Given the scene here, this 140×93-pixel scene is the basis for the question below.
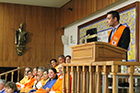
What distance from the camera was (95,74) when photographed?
136 inches

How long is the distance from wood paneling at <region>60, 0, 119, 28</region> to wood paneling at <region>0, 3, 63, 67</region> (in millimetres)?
726

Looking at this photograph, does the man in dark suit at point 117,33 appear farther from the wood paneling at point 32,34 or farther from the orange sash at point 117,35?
the wood paneling at point 32,34

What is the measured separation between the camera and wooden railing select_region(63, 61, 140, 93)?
296 centimetres

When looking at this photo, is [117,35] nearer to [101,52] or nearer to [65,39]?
[101,52]

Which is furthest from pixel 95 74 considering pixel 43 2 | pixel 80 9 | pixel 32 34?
pixel 32 34

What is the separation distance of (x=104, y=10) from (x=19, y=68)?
15.9 feet

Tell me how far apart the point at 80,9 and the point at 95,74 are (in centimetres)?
670

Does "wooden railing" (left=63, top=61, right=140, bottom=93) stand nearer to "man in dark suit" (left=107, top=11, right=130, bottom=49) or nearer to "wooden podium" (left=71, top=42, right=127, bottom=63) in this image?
"wooden podium" (left=71, top=42, right=127, bottom=63)

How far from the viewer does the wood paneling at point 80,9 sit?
328 inches

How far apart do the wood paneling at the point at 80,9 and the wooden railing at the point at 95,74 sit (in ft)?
13.5

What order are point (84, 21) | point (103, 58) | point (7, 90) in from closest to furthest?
Result: 1. point (103, 58)
2. point (7, 90)
3. point (84, 21)

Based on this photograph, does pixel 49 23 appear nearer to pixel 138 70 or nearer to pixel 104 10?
pixel 104 10

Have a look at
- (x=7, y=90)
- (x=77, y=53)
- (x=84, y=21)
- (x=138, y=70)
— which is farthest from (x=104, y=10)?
(x=77, y=53)

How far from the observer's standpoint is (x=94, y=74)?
3486 millimetres
